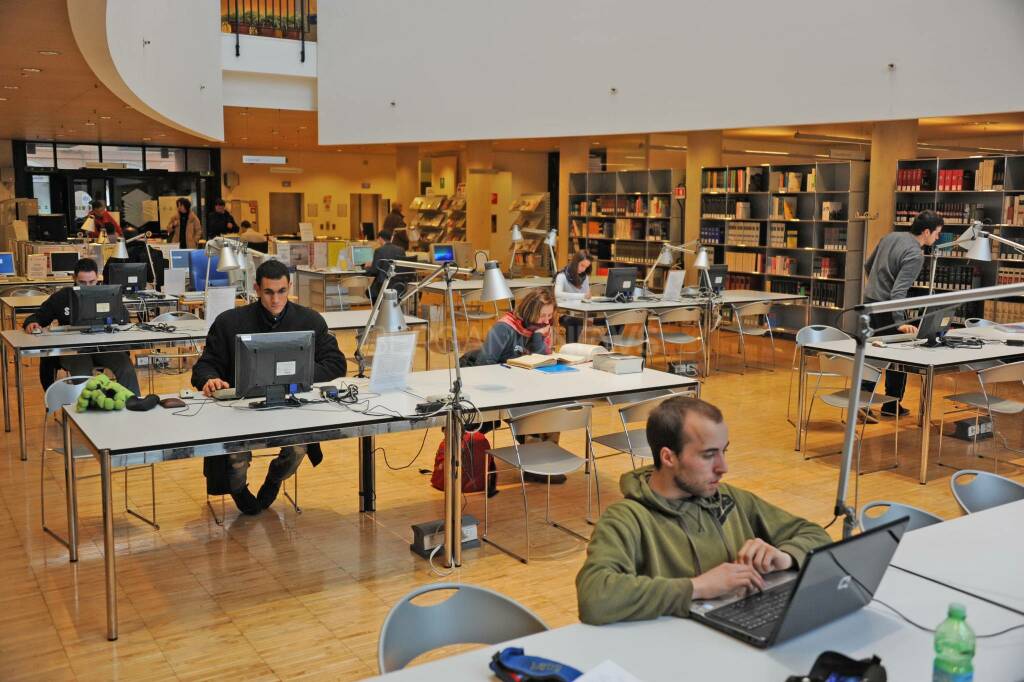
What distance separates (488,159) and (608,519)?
48.2 feet

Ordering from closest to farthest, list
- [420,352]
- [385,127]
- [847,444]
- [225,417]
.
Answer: [847,444], [225,417], [420,352], [385,127]

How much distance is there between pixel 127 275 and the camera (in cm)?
916

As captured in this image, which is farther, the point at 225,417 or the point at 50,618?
the point at 225,417

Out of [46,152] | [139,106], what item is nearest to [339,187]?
[46,152]

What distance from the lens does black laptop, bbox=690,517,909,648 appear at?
6.20ft

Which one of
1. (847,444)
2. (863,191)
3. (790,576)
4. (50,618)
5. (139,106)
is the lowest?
(50,618)

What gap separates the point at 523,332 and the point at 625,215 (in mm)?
8123

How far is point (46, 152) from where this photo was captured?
67.7 ft

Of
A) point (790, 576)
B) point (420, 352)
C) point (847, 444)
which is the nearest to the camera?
point (847, 444)

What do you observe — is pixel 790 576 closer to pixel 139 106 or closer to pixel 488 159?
pixel 139 106

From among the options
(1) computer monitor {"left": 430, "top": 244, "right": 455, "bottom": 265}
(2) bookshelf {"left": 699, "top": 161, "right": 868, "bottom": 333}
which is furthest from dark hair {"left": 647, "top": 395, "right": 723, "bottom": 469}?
(1) computer monitor {"left": 430, "top": 244, "right": 455, "bottom": 265}

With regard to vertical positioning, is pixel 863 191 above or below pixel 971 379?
above

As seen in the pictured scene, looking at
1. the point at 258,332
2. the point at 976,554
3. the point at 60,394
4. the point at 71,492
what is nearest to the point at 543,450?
the point at 258,332

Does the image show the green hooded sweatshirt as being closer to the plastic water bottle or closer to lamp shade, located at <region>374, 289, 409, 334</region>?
the plastic water bottle
